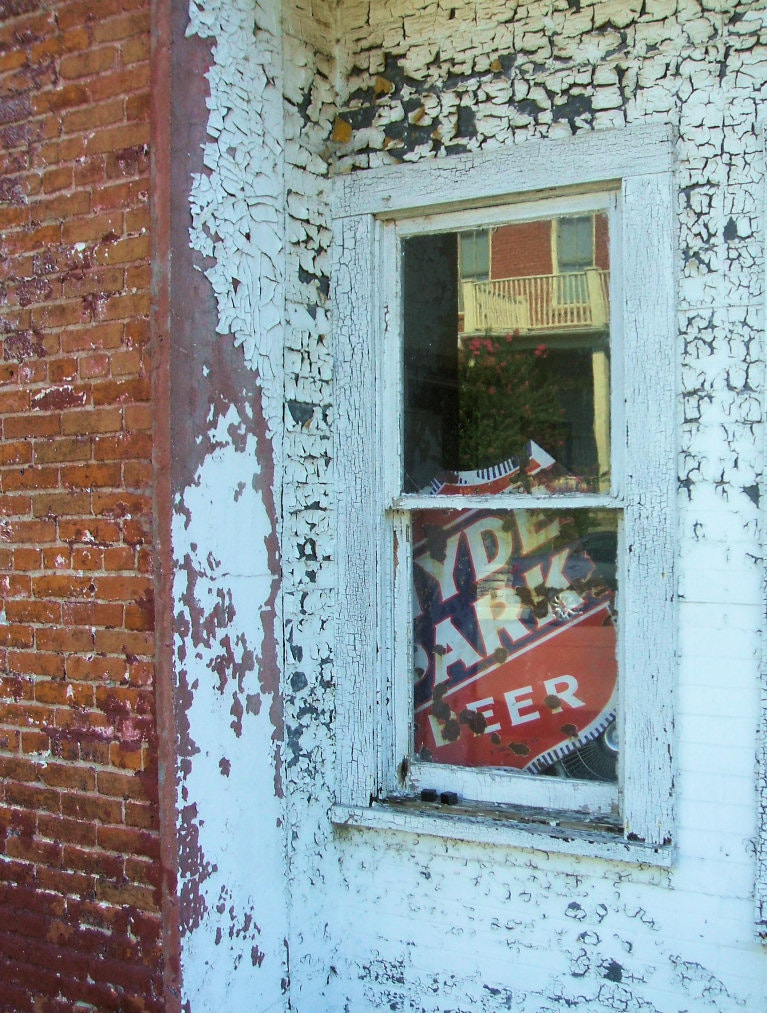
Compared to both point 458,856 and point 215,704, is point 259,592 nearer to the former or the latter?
point 215,704

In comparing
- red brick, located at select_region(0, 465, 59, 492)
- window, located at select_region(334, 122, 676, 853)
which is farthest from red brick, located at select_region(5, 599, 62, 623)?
window, located at select_region(334, 122, 676, 853)

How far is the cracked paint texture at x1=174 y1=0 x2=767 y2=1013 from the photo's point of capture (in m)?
2.46

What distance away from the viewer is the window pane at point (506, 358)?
272 centimetres

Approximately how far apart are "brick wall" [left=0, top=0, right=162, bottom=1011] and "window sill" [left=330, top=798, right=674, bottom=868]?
0.73 meters

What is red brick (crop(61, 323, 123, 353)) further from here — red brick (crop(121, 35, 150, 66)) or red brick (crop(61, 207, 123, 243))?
red brick (crop(121, 35, 150, 66))

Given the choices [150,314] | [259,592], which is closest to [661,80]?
[150,314]

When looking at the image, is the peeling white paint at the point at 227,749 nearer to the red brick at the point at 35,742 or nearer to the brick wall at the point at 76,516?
the brick wall at the point at 76,516

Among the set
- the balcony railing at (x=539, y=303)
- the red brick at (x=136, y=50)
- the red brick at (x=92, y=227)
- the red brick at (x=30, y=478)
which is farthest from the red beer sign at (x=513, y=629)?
the red brick at (x=136, y=50)

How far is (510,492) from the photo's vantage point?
111 inches

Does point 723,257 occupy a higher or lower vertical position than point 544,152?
lower

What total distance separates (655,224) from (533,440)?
0.72m

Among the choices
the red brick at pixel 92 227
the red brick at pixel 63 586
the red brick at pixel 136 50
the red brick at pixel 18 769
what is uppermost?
the red brick at pixel 136 50

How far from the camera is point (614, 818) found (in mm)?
2645

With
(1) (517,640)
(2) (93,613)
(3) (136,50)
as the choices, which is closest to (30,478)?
(2) (93,613)
